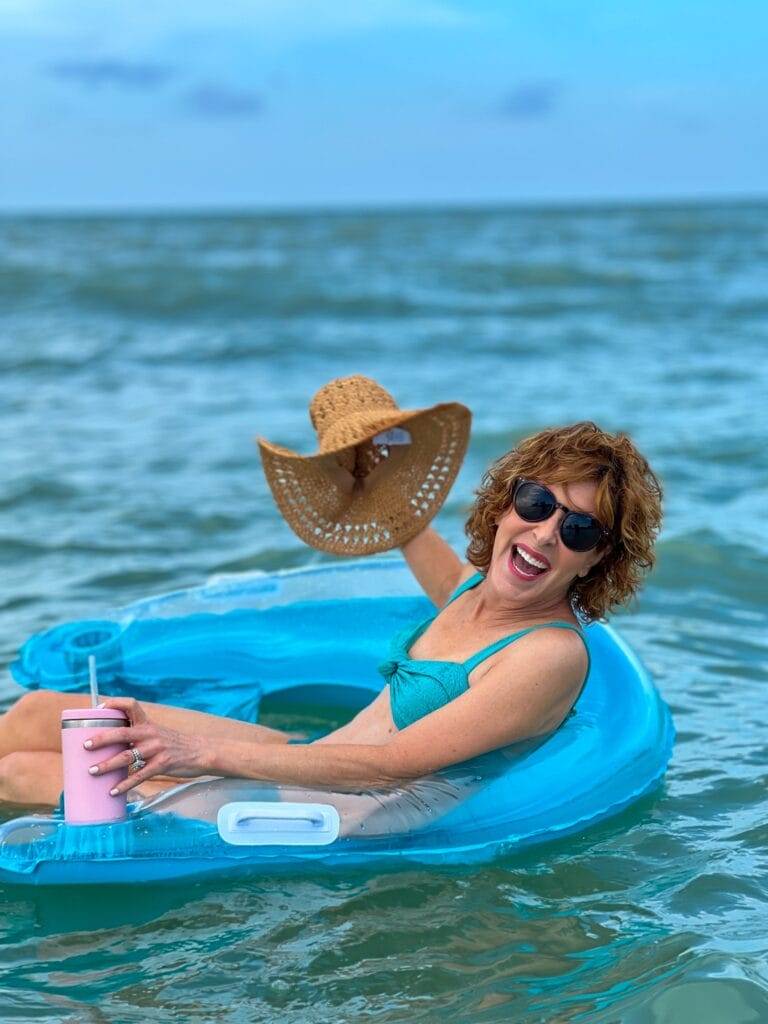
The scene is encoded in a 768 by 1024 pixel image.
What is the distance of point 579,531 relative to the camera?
316 cm

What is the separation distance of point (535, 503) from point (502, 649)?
13.9 inches

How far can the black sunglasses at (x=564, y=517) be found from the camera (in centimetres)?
316

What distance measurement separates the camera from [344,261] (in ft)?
80.4

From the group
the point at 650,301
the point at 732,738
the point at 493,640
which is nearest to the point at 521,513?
the point at 493,640

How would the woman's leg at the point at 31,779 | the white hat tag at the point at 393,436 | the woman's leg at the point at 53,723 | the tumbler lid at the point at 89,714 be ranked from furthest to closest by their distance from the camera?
the white hat tag at the point at 393,436, the woman's leg at the point at 53,723, the woman's leg at the point at 31,779, the tumbler lid at the point at 89,714

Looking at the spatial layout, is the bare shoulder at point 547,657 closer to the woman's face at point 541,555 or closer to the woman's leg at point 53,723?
the woman's face at point 541,555

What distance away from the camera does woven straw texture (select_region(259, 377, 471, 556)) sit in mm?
3885

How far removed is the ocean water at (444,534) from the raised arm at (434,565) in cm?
80

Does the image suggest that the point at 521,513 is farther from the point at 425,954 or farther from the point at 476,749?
the point at 425,954

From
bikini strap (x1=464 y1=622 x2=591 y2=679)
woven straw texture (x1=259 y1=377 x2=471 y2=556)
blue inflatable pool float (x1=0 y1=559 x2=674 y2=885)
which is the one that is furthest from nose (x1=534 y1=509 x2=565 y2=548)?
woven straw texture (x1=259 y1=377 x2=471 y2=556)

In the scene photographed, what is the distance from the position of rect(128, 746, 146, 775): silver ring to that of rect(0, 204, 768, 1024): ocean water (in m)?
0.40

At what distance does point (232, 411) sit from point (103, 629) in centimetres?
622

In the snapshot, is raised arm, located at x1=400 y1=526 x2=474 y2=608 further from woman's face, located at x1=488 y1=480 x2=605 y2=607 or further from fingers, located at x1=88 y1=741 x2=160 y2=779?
fingers, located at x1=88 y1=741 x2=160 y2=779

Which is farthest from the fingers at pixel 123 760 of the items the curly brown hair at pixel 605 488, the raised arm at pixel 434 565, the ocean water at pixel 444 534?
the raised arm at pixel 434 565
